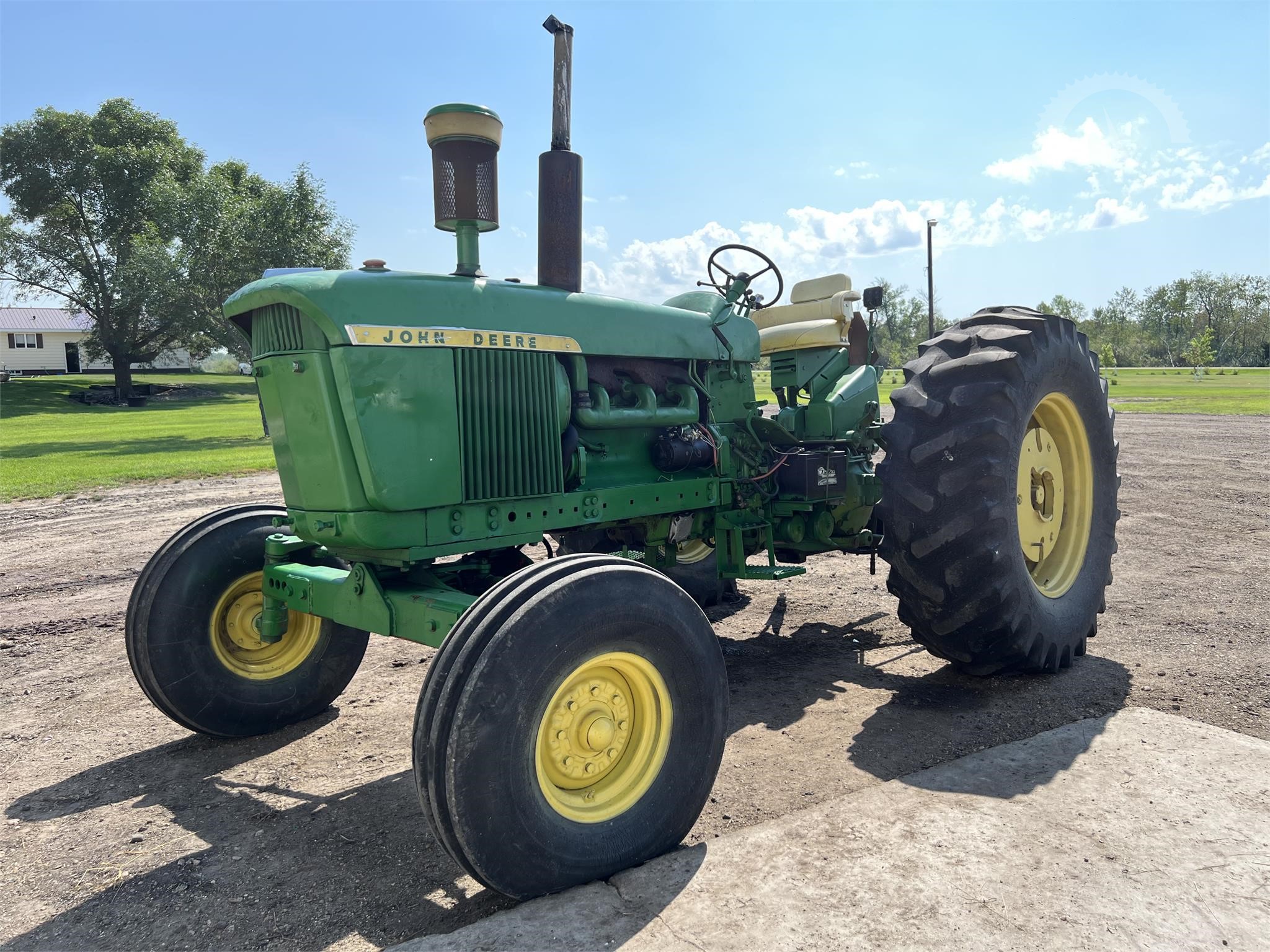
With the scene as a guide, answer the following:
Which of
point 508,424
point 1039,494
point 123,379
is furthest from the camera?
point 123,379

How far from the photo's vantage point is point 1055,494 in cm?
493

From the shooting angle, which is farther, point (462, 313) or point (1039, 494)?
point (1039, 494)

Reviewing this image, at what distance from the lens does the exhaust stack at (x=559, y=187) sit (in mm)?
3820

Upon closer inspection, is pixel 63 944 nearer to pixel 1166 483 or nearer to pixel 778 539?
pixel 778 539

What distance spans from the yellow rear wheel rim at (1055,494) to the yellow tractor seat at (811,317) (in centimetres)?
143

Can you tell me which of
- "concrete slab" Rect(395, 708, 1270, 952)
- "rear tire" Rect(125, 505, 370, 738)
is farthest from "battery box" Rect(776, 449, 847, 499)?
"rear tire" Rect(125, 505, 370, 738)

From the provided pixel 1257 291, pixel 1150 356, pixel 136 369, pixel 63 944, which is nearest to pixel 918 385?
pixel 63 944

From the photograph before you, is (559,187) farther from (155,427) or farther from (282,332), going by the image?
(155,427)

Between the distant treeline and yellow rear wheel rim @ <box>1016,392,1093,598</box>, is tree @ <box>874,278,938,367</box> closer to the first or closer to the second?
the distant treeline

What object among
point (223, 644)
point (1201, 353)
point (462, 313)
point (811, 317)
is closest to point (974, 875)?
point (462, 313)

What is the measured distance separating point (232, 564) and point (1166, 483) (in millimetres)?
11060

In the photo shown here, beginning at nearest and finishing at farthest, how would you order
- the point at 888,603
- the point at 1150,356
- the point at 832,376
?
1. the point at 832,376
2. the point at 888,603
3. the point at 1150,356

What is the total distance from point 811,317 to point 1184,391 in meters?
37.3

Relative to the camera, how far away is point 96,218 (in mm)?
36781
